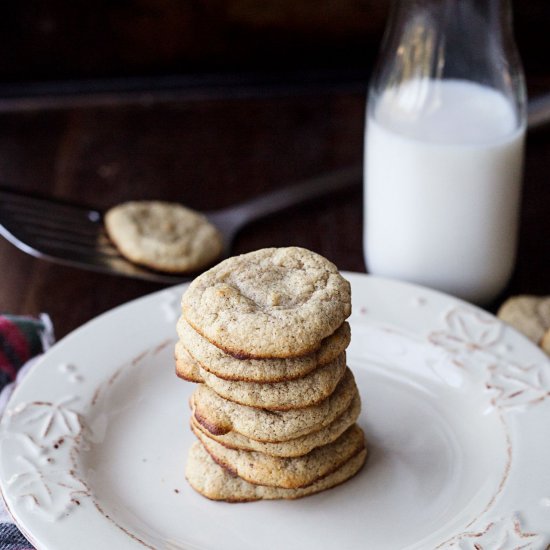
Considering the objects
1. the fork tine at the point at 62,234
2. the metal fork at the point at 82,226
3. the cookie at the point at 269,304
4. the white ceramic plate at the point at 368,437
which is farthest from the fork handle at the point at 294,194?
the cookie at the point at 269,304

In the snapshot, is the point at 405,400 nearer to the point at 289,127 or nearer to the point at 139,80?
the point at 289,127

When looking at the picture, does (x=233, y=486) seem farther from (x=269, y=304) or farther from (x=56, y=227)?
(x=56, y=227)

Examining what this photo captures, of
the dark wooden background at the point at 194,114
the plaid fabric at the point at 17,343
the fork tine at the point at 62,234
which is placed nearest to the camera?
the plaid fabric at the point at 17,343

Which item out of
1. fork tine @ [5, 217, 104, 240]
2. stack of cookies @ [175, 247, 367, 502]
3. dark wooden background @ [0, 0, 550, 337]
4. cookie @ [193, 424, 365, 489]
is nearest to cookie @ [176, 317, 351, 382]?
stack of cookies @ [175, 247, 367, 502]

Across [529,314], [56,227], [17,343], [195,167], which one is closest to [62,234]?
[56,227]

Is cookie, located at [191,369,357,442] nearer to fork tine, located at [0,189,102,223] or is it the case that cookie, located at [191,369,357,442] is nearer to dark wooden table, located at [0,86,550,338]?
dark wooden table, located at [0,86,550,338]

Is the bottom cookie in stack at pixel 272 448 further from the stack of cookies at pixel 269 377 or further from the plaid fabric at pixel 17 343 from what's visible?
the plaid fabric at pixel 17 343
